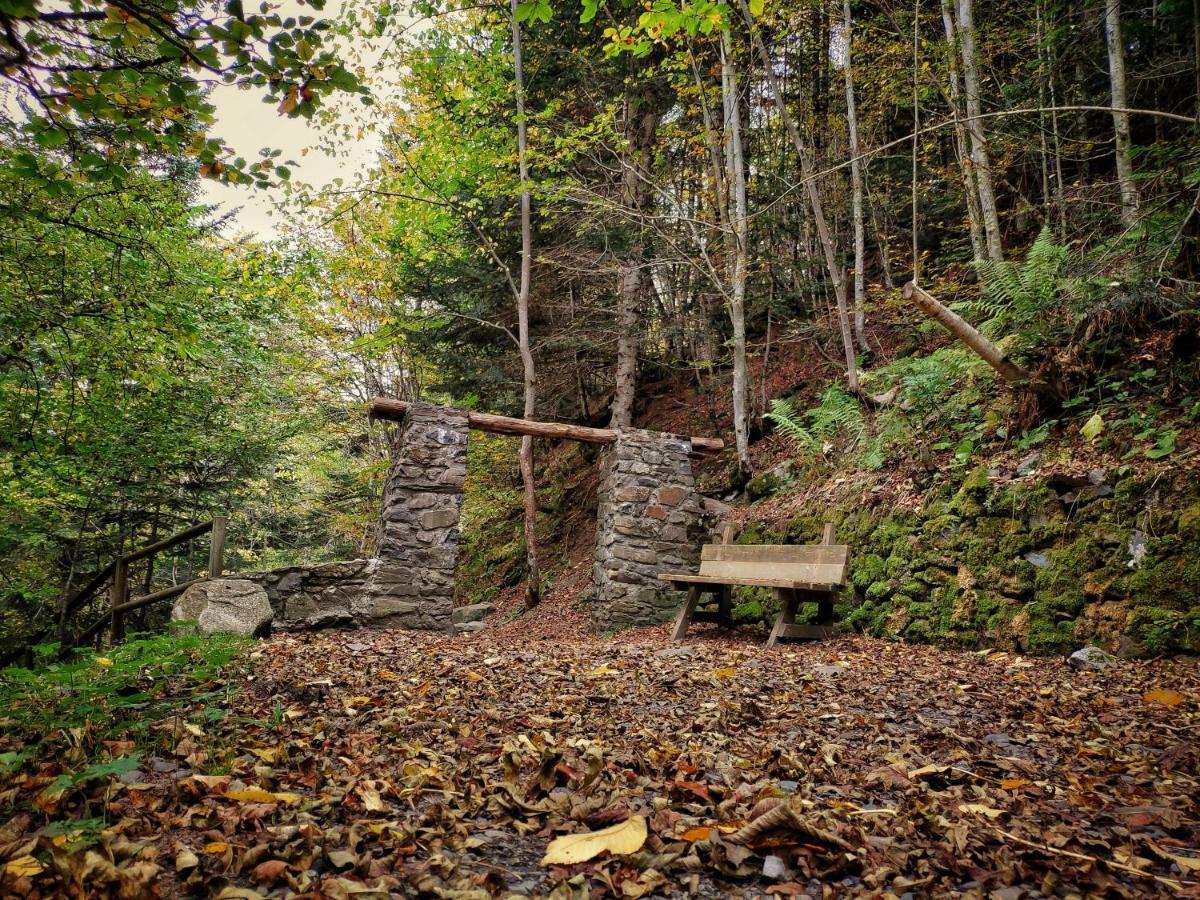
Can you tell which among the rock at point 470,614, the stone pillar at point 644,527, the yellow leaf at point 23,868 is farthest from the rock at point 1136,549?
the rock at point 470,614

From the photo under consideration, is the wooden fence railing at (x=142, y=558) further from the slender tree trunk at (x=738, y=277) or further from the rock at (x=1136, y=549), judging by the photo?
the rock at (x=1136, y=549)

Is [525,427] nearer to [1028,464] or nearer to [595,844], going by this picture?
[1028,464]

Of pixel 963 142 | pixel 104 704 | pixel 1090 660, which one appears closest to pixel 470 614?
pixel 104 704

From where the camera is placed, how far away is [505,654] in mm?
4656

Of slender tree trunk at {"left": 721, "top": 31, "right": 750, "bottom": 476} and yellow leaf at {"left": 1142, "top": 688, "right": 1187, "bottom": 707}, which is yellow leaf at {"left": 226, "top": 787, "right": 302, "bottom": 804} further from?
slender tree trunk at {"left": 721, "top": 31, "right": 750, "bottom": 476}

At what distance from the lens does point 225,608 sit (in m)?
5.31

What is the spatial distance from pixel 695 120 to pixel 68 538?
12.0 m

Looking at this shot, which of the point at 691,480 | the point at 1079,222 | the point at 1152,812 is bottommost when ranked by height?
the point at 1152,812

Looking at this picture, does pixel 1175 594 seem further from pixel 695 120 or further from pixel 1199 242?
pixel 695 120

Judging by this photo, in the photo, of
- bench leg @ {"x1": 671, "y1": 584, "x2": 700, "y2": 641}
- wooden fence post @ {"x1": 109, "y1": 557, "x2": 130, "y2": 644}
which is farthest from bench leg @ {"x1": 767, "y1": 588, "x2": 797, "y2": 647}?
wooden fence post @ {"x1": 109, "y1": 557, "x2": 130, "y2": 644}

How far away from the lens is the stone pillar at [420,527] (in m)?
6.68

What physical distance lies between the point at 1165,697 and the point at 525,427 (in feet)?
20.1

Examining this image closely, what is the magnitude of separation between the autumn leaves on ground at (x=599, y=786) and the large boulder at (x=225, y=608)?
1651 millimetres

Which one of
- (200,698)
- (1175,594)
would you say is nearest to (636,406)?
(1175,594)
